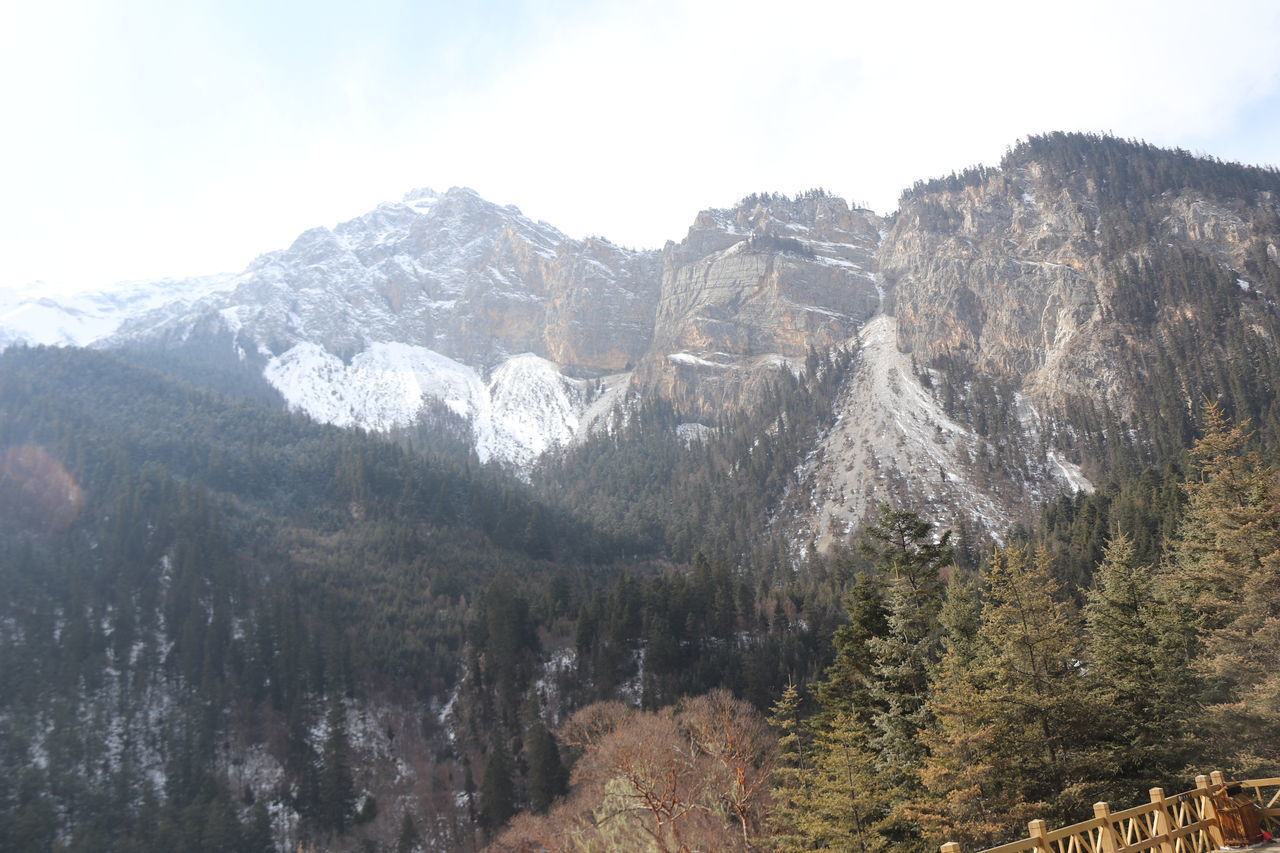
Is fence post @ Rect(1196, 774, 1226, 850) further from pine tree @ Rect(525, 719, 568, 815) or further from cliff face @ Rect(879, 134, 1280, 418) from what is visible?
cliff face @ Rect(879, 134, 1280, 418)

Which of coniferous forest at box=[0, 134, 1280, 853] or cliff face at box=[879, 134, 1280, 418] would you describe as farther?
cliff face at box=[879, 134, 1280, 418]

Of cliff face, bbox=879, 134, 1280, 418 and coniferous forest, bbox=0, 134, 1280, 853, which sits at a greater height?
cliff face, bbox=879, 134, 1280, 418

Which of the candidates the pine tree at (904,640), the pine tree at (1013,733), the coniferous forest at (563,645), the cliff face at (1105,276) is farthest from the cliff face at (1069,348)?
the pine tree at (1013,733)

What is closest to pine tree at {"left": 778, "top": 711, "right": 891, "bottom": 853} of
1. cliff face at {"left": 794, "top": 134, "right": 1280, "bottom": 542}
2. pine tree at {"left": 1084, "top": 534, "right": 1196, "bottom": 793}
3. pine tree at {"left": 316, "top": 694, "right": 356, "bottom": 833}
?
pine tree at {"left": 1084, "top": 534, "right": 1196, "bottom": 793}

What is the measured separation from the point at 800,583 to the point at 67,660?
97.4 metres

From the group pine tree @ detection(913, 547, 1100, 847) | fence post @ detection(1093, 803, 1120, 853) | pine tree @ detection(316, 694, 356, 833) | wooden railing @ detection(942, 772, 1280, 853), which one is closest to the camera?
wooden railing @ detection(942, 772, 1280, 853)

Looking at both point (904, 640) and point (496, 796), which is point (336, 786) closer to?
point (496, 796)

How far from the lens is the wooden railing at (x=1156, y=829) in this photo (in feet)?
48.2

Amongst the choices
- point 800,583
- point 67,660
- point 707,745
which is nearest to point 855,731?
point 707,745

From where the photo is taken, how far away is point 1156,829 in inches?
682

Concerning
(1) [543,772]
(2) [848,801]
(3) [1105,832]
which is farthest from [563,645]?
(3) [1105,832]

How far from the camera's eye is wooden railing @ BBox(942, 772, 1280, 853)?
14.7 meters

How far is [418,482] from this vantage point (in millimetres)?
164875

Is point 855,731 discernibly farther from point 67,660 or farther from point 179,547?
point 179,547
